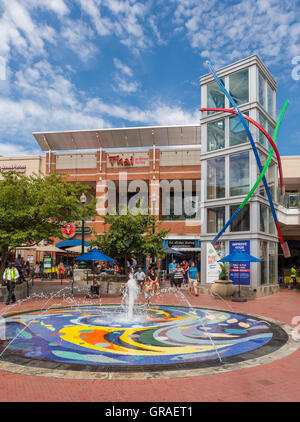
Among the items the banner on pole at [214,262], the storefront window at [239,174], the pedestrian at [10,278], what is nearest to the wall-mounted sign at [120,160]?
the storefront window at [239,174]

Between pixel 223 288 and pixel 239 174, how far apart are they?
269 inches

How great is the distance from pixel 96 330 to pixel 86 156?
3271 centimetres

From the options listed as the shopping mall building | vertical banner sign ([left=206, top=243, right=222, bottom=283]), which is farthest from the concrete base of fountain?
vertical banner sign ([left=206, top=243, right=222, bottom=283])

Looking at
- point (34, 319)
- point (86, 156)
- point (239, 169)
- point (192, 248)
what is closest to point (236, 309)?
point (34, 319)

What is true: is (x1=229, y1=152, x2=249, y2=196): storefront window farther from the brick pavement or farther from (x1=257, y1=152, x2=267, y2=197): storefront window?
the brick pavement

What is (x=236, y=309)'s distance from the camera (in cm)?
1431

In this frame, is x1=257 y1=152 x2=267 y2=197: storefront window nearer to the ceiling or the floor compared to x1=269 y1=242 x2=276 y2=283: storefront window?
nearer to the ceiling

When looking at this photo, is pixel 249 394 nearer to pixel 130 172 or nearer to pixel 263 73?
pixel 263 73

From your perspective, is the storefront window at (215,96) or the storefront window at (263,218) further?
the storefront window at (215,96)

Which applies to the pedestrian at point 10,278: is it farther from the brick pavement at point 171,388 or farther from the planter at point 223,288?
the planter at point 223,288

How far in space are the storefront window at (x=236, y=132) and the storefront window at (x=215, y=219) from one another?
4.06m

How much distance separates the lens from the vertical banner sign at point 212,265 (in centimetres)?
2078

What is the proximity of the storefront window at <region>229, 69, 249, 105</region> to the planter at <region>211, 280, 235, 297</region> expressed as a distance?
10.7m

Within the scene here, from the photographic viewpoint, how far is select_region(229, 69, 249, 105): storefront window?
2112 cm
